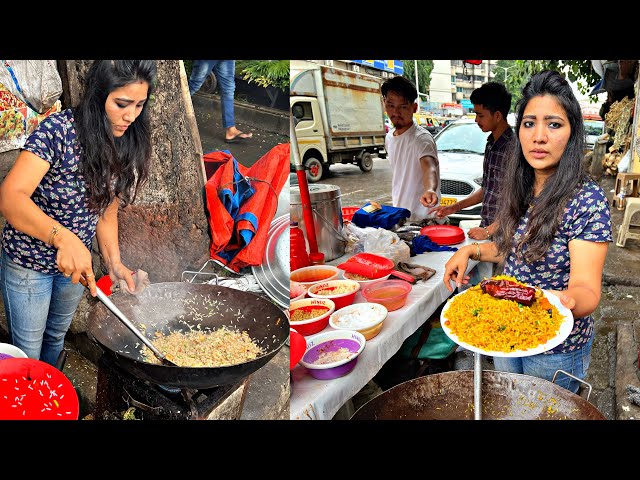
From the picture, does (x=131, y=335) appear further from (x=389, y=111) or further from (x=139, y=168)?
(x=389, y=111)

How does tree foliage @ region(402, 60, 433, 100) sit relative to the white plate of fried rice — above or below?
above

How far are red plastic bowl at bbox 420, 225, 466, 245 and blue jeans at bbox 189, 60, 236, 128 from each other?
2.01 meters

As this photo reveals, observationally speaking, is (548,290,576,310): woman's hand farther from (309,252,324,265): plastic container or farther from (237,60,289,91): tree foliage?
(309,252,324,265): plastic container

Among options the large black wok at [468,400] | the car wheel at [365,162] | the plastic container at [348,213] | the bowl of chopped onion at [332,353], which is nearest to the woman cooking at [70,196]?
the bowl of chopped onion at [332,353]

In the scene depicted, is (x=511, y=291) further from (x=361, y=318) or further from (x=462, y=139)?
(x=462, y=139)

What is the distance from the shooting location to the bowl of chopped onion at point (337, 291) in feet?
8.39

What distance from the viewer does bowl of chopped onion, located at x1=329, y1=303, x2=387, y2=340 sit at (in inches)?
90.7

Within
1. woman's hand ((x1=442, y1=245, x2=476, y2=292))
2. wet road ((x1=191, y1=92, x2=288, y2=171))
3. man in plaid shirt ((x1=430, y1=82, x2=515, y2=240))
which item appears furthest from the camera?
man in plaid shirt ((x1=430, y1=82, x2=515, y2=240))

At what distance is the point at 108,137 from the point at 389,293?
5.24ft

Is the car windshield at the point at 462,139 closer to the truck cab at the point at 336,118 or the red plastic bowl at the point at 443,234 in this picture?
the truck cab at the point at 336,118

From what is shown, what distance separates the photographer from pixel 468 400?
2.07 m

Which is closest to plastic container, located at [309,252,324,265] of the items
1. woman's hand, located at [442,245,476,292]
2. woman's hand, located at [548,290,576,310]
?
woman's hand, located at [442,245,476,292]

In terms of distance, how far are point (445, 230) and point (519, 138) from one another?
5.78ft

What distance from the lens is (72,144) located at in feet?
6.02
